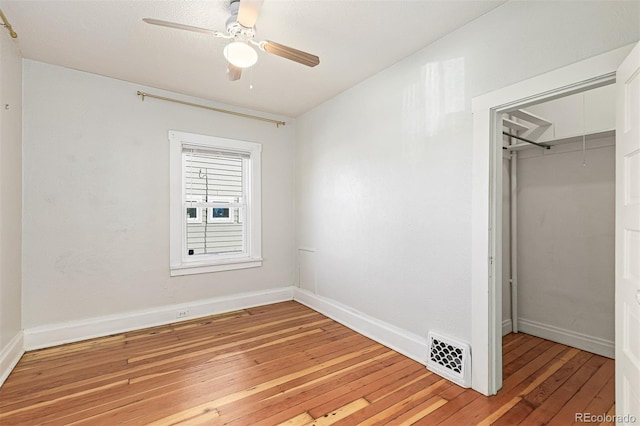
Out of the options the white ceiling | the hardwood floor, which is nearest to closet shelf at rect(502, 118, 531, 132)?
the white ceiling

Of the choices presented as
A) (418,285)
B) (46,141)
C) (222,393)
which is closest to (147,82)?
(46,141)

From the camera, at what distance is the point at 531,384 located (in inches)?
90.0

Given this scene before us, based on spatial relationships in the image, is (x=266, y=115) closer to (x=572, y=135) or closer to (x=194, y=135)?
(x=194, y=135)

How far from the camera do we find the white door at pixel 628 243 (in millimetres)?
1355

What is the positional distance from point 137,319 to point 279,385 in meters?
2.07

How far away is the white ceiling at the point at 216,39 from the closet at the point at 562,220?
133cm

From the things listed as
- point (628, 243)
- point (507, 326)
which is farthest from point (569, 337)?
point (628, 243)

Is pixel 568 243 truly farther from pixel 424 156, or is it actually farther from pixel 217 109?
pixel 217 109

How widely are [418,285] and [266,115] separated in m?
3.14

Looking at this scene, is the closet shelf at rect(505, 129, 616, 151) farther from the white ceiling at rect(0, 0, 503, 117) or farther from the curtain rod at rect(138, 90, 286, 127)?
the curtain rod at rect(138, 90, 286, 127)

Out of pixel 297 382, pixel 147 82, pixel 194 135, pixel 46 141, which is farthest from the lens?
pixel 194 135

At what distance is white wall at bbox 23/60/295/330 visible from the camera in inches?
116

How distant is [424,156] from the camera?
2.68 meters

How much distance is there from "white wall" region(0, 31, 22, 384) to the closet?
14.2 feet
